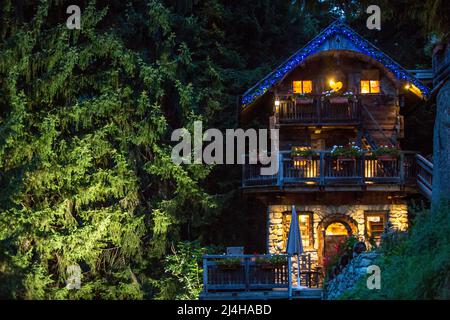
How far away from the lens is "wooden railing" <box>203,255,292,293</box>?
18.5 meters

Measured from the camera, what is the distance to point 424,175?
70.3ft

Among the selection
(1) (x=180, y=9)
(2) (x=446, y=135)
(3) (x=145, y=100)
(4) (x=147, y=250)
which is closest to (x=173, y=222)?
(4) (x=147, y=250)

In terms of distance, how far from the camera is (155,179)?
26.3m

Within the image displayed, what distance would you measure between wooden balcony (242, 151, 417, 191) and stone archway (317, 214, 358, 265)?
5.88 ft

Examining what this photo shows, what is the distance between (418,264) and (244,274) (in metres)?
7.69

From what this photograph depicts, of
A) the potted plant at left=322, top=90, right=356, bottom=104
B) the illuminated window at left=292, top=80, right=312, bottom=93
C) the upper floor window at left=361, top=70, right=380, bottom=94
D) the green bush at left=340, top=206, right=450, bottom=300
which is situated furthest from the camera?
the illuminated window at left=292, top=80, right=312, bottom=93

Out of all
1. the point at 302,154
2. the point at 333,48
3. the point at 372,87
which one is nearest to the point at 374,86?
the point at 372,87

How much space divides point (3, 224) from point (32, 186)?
2.72 m

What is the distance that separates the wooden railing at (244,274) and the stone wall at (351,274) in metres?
2.61

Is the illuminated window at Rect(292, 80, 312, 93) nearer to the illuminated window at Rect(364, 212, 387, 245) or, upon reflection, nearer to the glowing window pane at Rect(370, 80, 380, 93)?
the glowing window pane at Rect(370, 80, 380, 93)

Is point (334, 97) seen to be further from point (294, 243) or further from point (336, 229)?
point (294, 243)

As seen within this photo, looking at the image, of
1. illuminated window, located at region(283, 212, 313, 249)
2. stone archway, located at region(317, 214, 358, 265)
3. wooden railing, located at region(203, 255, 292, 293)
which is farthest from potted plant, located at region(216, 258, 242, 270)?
stone archway, located at region(317, 214, 358, 265)

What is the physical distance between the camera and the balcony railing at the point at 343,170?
21828mm

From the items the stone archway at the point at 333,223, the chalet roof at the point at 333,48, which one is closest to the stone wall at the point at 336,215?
the stone archway at the point at 333,223
